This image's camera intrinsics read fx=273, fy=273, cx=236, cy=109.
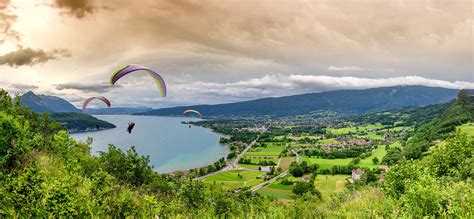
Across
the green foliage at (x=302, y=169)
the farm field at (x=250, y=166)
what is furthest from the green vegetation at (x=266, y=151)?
the green foliage at (x=302, y=169)

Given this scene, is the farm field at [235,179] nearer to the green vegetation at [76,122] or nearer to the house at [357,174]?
the house at [357,174]

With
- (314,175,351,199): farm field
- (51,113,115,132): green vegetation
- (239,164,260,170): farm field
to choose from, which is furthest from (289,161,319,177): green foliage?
(51,113,115,132): green vegetation

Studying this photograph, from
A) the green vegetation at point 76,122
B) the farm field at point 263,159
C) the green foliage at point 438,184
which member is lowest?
the farm field at point 263,159

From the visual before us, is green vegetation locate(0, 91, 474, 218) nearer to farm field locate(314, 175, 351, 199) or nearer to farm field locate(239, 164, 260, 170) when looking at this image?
farm field locate(314, 175, 351, 199)

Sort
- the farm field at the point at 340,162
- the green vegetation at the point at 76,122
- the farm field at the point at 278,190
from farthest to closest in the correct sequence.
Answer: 1. the green vegetation at the point at 76,122
2. the farm field at the point at 340,162
3. the farm field at the point at 278,190

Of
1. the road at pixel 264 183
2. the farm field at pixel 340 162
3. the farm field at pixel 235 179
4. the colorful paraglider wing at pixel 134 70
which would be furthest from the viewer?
the farm field at pixel 340 162

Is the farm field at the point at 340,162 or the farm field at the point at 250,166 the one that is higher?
the farm field at the point at 340,162

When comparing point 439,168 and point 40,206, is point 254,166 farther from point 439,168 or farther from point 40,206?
point 40,206

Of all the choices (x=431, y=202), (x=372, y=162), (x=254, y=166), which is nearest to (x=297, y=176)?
(x=254, y=166)

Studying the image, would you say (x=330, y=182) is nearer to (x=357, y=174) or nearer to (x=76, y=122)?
(x=357, y=174)
